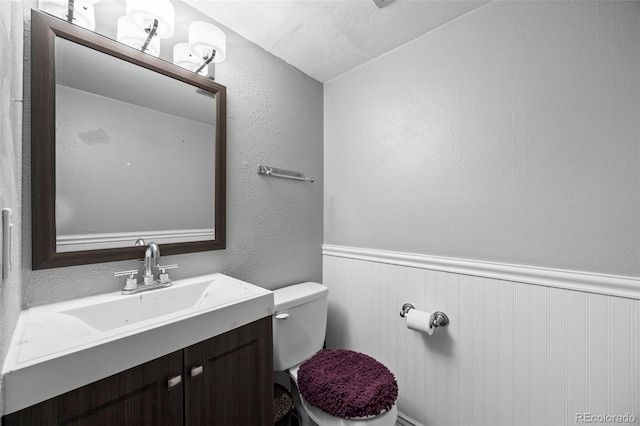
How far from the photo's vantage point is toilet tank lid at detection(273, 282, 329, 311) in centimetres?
131

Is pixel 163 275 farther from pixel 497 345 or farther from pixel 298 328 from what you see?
pixel 497 345

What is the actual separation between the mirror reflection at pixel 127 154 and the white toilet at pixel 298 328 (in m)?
0.52

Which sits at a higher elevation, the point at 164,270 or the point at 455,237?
the point at 455,237

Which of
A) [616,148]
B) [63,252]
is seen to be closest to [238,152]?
[63,252]

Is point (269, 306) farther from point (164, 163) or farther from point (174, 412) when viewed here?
point (164, 163)

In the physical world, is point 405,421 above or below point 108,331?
below

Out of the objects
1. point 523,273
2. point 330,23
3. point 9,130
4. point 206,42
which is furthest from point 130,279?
point 523,273

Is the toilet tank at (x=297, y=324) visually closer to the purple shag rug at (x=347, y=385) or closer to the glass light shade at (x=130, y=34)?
the purple shag rug at (x=347, y=385)

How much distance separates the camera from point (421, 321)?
1.27 m

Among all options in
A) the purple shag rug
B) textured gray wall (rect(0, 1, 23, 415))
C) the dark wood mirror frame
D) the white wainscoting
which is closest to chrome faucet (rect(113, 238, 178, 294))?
the dark wood mirror frame

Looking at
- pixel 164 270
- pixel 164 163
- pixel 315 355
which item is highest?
pixel 164 163

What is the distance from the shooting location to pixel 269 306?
0.99 m

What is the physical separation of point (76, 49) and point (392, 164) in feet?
4.71

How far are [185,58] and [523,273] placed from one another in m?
1.73
